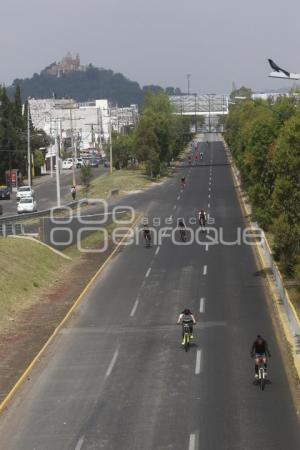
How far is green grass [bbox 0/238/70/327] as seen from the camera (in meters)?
33.4

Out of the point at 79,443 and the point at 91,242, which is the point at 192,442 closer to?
the point at 79,443

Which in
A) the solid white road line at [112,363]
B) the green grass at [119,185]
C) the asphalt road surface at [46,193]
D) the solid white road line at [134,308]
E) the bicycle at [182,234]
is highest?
the solid white road line at [112,363]

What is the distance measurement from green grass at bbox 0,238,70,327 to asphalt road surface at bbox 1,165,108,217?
87.6ft

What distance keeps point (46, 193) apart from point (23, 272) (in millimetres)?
52676

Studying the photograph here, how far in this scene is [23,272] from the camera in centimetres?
3822

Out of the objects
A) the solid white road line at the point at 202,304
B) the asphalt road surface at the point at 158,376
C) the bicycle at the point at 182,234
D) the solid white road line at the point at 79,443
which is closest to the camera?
the solid white road line at the point at 79,443

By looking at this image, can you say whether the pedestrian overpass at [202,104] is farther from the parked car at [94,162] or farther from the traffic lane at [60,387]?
the traffic lane at [60,387]

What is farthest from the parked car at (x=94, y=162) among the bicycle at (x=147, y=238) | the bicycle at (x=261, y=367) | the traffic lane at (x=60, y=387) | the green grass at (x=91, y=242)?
the bicycle at (x=261, y=367)

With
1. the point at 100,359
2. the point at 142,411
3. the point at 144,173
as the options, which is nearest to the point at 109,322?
the point at 100,359

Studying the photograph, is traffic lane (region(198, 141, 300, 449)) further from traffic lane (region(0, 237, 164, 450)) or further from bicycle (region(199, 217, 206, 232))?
traffic lane (region(0, 237, 164, 450))

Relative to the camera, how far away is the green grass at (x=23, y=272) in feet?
110

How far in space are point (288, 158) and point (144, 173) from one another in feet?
241

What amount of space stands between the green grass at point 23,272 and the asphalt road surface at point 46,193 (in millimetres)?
26712

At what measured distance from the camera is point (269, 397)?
807 inches
